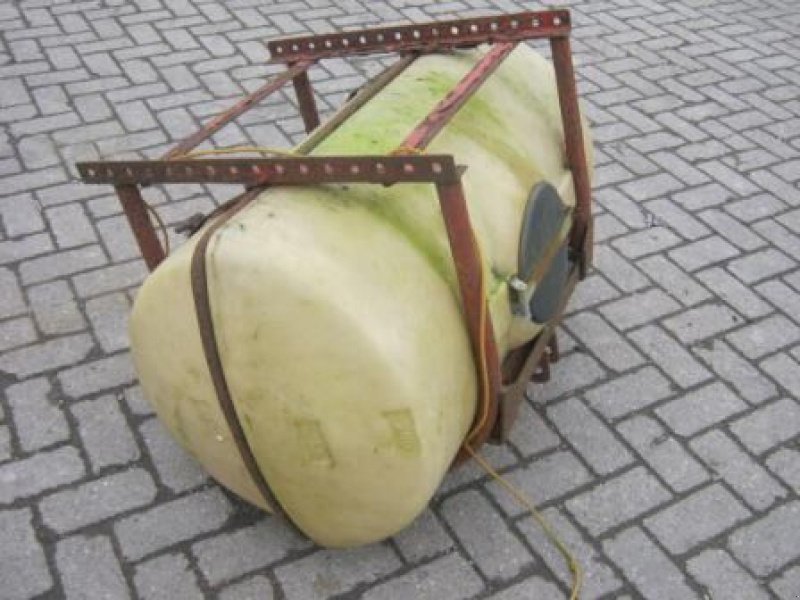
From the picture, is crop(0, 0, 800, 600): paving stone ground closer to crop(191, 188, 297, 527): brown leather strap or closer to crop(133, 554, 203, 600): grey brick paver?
crop(133, 554, 203, 600): grey brick paver

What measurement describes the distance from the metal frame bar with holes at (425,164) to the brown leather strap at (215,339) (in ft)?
0.43

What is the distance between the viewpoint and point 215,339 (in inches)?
102

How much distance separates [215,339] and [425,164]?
2.64 ft

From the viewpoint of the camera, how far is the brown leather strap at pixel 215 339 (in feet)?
8.26

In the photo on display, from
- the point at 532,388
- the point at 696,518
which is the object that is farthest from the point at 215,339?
the point at 696,518

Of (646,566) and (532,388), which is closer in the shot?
(646,566)

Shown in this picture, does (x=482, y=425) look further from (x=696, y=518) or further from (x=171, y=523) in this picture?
(x=171, y=523)

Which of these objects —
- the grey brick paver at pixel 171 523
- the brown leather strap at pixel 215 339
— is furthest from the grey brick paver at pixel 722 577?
the grey brick paver at pixel 171 523

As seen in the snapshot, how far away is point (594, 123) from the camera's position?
5805 millimetres

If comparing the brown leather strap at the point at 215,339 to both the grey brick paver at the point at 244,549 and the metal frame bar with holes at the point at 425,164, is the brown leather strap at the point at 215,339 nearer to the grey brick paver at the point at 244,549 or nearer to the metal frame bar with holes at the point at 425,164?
the metal frame bar with holes at the point at 425,164

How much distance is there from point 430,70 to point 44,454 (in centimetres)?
217

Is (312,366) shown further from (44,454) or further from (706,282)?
(706,282)

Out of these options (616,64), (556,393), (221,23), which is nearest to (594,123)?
(616,64)

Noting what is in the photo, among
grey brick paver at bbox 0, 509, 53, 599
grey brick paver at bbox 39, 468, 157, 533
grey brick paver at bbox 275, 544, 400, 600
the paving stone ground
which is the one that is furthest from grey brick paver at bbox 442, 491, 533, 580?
grey brick paver at bbox 0, 509, 53, 599
